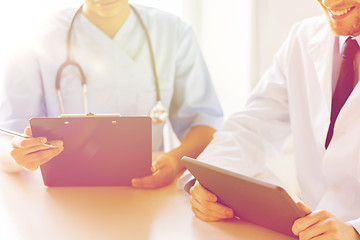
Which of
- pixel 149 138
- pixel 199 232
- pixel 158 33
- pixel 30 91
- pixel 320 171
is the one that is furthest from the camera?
pixel 158 33

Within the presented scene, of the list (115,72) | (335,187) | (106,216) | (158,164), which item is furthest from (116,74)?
(335,187)

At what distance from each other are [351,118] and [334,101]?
0.23 feet

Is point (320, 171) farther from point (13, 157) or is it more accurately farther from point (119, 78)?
point (13, 157)

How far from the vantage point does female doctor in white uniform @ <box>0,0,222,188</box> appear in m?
1.13

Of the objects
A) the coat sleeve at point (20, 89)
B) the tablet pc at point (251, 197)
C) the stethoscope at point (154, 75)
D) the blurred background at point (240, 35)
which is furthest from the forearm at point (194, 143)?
the blurred background at point (240, 35)

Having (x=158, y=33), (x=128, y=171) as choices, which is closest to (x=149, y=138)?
(x=128, y=171)

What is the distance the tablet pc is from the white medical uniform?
1.83 feet

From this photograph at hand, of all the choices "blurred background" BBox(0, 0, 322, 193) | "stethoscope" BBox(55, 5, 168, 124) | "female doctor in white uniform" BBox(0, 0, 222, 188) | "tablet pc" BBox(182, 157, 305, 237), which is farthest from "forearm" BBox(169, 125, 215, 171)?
"blurred background" BBox(0, 0, 322, 193)

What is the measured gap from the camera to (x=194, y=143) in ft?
3.63

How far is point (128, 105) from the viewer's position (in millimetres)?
1220

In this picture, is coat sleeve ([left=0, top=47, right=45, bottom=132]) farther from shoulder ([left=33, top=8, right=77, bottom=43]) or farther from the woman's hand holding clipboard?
the woman's hand holding clipboard

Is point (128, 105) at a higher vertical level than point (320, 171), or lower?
higher

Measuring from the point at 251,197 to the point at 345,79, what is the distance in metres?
0.44

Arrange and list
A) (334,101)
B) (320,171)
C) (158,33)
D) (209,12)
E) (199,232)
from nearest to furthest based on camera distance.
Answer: (199,232) → (334,101) → (320,171) → (158,33) → (209,12)
